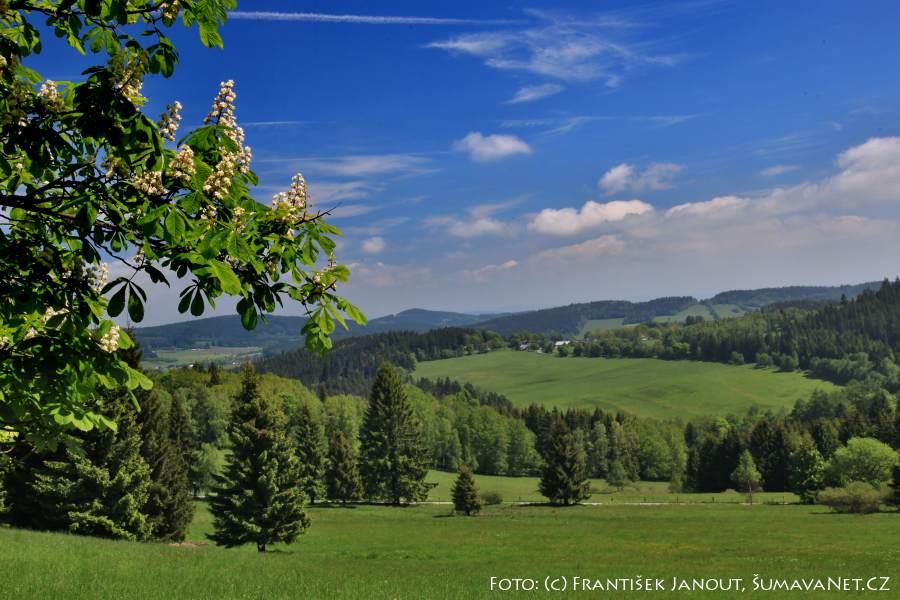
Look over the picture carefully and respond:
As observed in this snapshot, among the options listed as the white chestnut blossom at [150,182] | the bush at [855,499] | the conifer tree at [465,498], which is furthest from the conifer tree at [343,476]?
the white chestnut blossom at [150,182]

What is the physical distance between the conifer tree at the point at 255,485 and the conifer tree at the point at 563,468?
50.5 m

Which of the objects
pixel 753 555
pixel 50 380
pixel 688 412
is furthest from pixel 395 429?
pixel 688 412

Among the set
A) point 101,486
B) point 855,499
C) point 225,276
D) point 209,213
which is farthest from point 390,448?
point 225,276

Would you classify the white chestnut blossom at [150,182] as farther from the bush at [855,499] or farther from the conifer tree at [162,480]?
the bush at [855,499]

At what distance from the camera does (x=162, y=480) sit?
4456cm

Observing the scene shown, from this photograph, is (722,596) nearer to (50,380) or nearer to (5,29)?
(50,380)

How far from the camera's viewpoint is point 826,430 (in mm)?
111375

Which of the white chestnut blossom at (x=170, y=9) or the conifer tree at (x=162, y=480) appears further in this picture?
the conifer tree at (x=162, y=480)

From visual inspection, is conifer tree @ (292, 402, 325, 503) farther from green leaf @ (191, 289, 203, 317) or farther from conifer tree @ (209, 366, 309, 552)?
green leaf @ (191, 289, 203, 317)

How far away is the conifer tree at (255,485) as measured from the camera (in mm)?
41812

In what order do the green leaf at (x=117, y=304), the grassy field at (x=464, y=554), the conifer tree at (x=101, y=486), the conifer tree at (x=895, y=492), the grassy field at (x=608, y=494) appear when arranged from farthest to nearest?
the grassy field at (x=608, y=494) → the conifer tree at (x=895, y=492) → the conifer tree at (x=101, y=486) → the grassy field at (x=464, y=554) → the green leaf at (x=117, y=304)

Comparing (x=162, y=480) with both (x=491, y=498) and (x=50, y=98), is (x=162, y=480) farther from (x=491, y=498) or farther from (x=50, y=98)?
(x=491, y=498)

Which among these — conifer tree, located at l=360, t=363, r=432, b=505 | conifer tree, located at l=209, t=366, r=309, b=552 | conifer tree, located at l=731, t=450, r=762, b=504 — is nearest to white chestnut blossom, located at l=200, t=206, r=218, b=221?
conifer tree, located at l=209, t=366, r=309, b=552

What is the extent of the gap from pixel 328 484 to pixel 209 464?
16161mm
